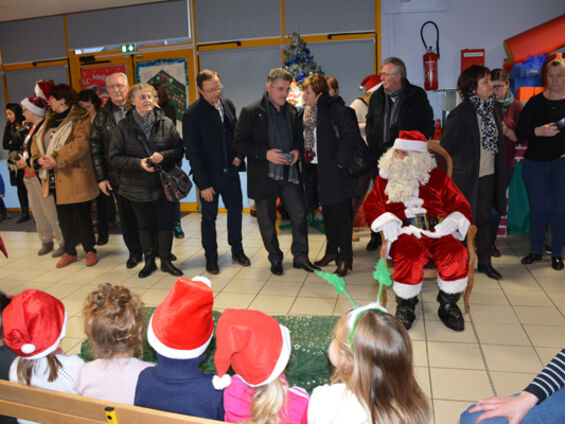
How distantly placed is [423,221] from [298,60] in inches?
127

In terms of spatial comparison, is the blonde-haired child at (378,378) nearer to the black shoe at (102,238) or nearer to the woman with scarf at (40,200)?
the woman with scarf at (40,200)

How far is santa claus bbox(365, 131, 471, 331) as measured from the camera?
9.04 feet

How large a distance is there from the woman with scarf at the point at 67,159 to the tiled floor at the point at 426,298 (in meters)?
0.50

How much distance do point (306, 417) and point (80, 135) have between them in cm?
363

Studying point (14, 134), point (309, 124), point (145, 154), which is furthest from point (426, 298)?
point (14, 134)

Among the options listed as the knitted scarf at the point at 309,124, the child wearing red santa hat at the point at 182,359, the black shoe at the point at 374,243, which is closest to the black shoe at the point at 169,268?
the knitted scarf at the point at 309,124

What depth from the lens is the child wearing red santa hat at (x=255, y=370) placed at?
126 cm

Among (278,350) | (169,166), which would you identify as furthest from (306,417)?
(169,166)

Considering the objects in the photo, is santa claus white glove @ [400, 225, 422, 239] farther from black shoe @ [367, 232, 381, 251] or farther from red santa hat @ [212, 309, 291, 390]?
Answer: red santa hat @ [212, 309, 291, 390]

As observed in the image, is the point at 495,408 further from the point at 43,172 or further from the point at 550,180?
the point at 43,172

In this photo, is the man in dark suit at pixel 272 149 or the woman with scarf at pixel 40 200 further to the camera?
the woman with scarf at pixel 40 200

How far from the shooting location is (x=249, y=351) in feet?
4.14

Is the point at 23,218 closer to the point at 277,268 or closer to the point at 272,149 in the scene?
the point at 277,268

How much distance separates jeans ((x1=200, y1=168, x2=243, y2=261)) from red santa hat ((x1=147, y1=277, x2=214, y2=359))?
250 centimetres
